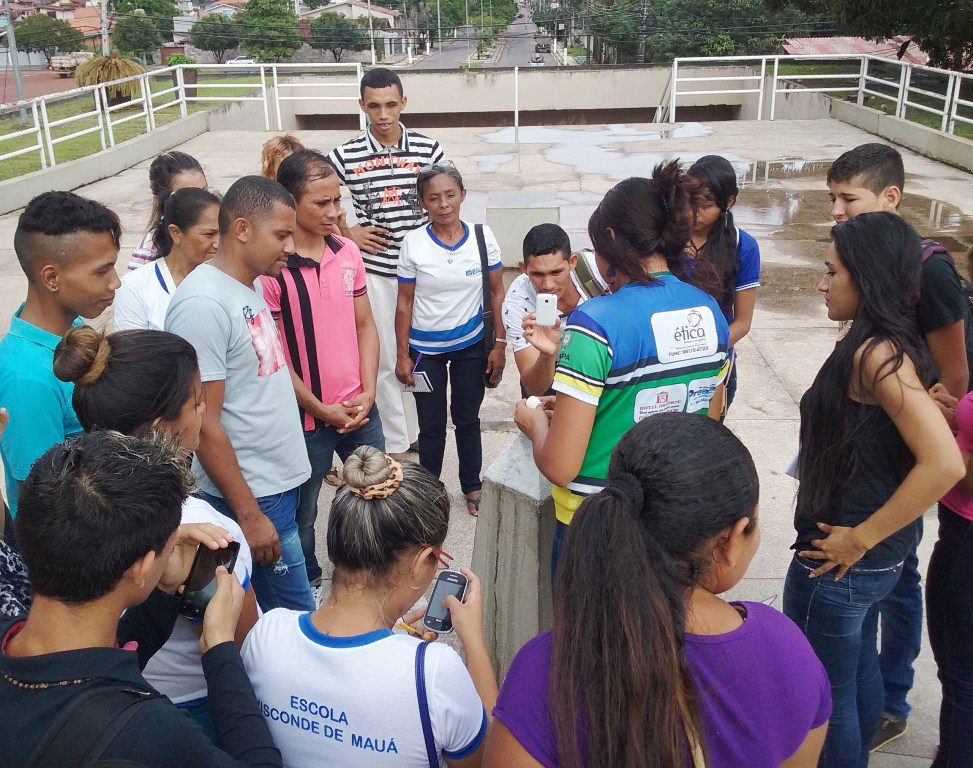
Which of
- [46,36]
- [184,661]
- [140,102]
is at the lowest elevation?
[184,661]

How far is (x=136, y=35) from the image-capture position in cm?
4816

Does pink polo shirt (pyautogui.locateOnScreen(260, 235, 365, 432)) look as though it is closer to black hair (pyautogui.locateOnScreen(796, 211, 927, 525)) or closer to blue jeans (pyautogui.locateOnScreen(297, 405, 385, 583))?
blue jeans (pyautogui.locateOnScreen(297, 405, 385, 583))

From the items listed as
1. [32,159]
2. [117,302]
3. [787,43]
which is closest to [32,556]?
[117,302]

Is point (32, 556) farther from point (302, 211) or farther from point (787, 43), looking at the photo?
point (787, 43)

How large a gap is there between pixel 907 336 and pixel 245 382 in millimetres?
1916

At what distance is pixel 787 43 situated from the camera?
27578 millimetres

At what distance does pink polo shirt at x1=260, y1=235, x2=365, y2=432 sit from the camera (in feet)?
10.2

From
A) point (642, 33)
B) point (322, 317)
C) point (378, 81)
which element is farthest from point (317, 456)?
point (642, 33)

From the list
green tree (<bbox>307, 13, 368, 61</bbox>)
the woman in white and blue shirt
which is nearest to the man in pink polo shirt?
the woman in white and blue shirt

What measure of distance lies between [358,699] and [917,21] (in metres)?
18.0

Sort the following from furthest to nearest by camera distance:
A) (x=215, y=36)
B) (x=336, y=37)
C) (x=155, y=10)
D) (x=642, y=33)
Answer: (x=155, y=10)
(x=336, y=37)
(x=215, y=36)
(x=642, y=33)

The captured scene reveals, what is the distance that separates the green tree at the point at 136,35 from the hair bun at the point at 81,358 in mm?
53739

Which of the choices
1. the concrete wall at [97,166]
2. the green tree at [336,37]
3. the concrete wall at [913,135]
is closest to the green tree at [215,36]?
the green tree at [336,37]

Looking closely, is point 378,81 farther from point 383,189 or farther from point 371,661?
point 371,661
